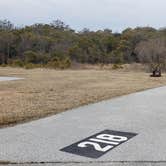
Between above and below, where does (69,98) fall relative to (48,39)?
below

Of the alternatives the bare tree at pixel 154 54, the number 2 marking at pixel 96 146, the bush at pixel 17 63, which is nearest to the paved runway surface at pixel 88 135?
the number 2 marking at pixel 96 146

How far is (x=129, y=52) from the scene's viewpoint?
40.6 metres

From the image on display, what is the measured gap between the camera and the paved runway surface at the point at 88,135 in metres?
4.38

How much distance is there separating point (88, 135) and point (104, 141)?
16.3 inches

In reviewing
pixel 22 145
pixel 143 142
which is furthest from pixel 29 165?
pixel 143 142

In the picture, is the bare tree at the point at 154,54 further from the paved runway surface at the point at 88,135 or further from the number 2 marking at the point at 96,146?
the number 2 marking at the point at 96,146

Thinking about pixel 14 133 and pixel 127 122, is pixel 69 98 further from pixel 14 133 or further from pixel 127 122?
pixel 14 133

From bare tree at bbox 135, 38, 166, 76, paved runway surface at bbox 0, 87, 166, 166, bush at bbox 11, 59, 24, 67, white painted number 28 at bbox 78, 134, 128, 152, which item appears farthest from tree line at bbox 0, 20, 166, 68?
white painted number 28 at bbox 78, 134, 128, 152

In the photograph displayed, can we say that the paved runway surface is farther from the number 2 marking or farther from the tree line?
the tree line

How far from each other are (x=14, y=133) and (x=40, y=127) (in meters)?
0.65

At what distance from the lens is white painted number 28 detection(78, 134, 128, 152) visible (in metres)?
5.02

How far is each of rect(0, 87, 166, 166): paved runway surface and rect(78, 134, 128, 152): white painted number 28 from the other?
0.45 feet

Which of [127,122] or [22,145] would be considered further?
[127,122]

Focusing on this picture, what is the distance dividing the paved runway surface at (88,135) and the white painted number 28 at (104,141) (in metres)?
0.14
